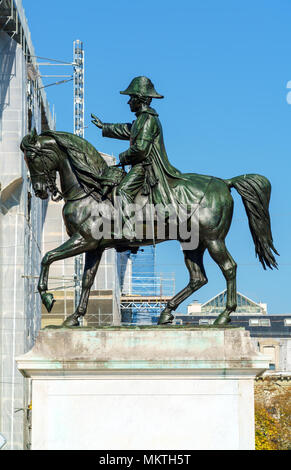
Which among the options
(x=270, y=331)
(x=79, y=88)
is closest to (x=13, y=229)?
(x=79, y=88)

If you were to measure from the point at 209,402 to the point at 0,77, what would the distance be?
28882 mm

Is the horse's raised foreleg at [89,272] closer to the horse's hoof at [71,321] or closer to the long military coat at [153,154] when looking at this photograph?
the horse's hoof at [71,321]

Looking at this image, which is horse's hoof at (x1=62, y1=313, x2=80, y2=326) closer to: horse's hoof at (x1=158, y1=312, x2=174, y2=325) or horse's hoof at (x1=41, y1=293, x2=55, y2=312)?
horse's hoof at (x1=41, y1=293, x2=55, y2=312)

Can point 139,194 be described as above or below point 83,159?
below

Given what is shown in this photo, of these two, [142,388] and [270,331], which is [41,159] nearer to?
[142,388]

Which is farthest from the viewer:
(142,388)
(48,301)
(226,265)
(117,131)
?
(117,131)

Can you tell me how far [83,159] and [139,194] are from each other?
95 centimetres

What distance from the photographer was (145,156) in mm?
13695

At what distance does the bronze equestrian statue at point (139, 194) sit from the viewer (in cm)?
1351

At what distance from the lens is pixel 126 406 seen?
41.5 ft
